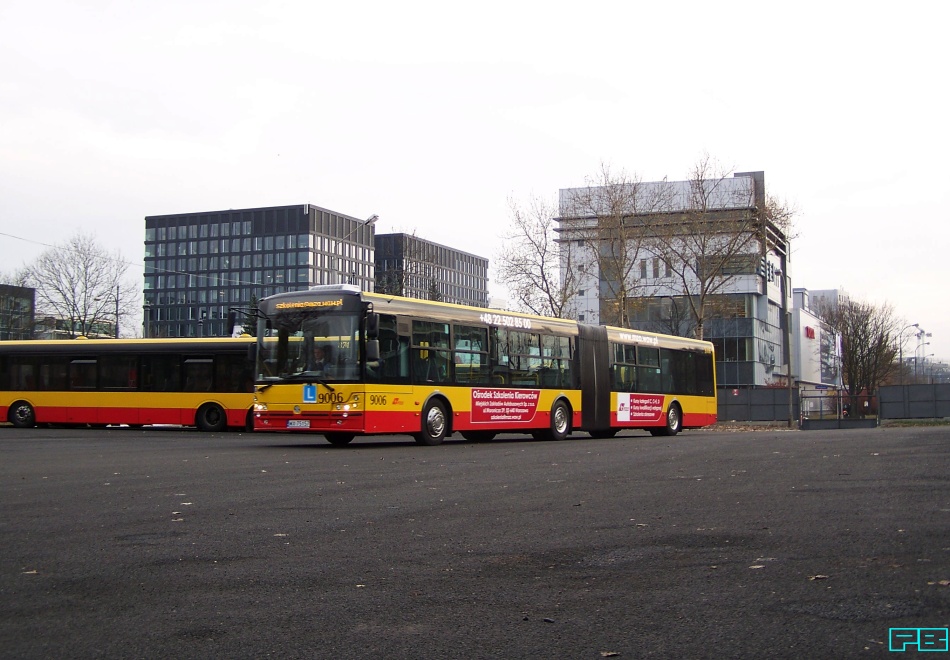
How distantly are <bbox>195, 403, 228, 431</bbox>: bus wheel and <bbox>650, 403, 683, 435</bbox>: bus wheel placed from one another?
45.4ft

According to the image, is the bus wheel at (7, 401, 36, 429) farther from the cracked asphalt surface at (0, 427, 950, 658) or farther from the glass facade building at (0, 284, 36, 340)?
the glass facade building at (0, 284, 36, 340)

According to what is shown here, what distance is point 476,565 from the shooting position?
256 inches

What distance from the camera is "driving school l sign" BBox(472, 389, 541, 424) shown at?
74.4 feet

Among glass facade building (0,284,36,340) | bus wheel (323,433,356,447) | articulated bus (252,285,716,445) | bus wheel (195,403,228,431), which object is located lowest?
bus wheel (323,433,356,447)

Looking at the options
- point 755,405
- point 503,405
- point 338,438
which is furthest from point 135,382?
point 755,405

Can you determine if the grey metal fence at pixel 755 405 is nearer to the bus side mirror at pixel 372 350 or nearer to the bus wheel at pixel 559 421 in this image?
the bus wheel at pixel 559 421

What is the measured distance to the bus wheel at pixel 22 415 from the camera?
32.9m

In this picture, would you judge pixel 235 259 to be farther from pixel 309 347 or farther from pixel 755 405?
pixel 309 347

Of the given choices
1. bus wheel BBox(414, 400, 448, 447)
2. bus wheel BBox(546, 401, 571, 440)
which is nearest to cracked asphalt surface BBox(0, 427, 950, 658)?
bus wheel BBox(414, 400, 448, 447)

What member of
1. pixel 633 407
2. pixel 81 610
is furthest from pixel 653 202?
pixel 81 610

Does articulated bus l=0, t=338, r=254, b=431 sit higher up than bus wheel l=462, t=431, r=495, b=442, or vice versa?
articulated bus l=0, t=338, r=254, b=431

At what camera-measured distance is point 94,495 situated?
10.9 metres

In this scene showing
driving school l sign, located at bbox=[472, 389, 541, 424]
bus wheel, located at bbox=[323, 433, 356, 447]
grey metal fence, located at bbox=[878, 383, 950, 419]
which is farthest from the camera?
grey metal fence, located at bbox=[878, 383, 950, 419]

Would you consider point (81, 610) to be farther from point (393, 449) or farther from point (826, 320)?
point (826, 320)
